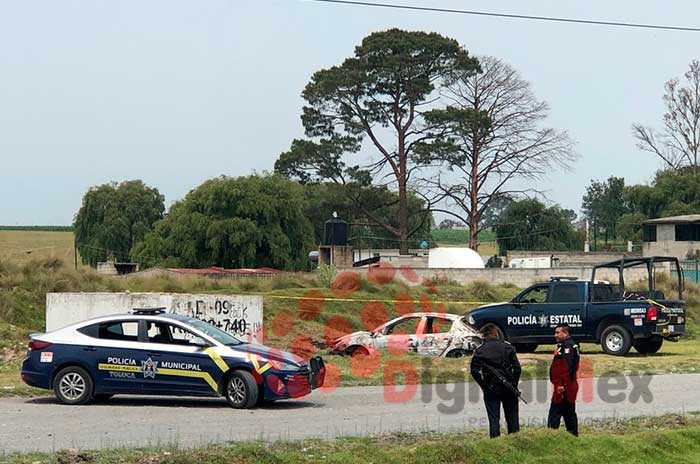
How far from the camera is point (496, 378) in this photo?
1194 centimetres

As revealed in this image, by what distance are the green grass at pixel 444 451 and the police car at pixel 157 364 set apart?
336 cm

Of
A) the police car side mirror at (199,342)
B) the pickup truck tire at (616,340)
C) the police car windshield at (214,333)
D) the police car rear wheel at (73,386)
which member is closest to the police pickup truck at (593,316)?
the pickup truck tire at (616,340)

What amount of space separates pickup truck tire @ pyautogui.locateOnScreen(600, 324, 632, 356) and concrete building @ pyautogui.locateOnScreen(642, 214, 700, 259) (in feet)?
151

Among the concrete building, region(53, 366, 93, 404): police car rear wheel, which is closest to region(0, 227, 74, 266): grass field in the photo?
region(53, 366, 93, 404): police car rear wheel

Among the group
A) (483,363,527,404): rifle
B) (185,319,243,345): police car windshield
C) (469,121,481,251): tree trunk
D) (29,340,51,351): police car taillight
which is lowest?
(483,363,527,404): rifle

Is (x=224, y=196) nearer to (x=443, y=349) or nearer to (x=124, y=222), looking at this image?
(x=124, y=222)

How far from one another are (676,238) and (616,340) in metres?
48.1

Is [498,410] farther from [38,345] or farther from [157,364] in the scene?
[38,345]

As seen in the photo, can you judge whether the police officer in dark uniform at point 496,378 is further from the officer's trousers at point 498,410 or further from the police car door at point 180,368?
the police car door at point 180,368

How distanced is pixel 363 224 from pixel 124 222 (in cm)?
3092

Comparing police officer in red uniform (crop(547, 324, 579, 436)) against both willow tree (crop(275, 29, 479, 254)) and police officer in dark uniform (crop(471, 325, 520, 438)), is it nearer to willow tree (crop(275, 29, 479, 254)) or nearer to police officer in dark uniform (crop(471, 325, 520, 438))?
police officer in dark uniform (crop(471, 325, 520, 438))

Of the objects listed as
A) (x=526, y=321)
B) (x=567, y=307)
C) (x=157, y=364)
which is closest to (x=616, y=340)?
(x=567, y=307)

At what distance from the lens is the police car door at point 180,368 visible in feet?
50.8

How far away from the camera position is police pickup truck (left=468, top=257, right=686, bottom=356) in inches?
1016
